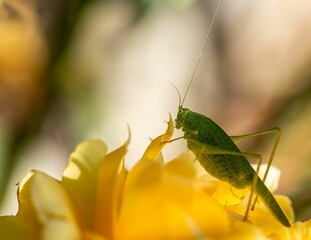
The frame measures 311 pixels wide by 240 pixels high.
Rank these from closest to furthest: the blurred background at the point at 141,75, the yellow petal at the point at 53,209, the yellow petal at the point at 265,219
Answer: the yellow petal at the point at 53,209, the yellow petal at the point at 265,219, the blurred background at the point at 141,75

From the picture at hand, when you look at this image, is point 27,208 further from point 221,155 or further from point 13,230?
point 221,155

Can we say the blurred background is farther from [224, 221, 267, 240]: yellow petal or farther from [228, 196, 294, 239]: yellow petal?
[224, 221, 267, 240]: yellow petal

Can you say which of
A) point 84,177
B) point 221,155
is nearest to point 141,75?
point 221,155

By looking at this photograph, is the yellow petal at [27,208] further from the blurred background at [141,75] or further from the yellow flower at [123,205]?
the blurred background at [141,75]

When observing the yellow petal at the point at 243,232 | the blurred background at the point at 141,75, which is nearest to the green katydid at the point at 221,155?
the yellow petal at the point at 243,232

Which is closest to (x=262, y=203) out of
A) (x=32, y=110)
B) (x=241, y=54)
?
(x=32, y=110)

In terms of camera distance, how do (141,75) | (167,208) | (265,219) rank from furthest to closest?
(141,75)
(265,219)
(167,208)

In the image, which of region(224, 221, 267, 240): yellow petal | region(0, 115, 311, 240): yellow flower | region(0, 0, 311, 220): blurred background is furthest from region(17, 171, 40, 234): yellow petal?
region(0, 0, 311, 220): blurred background
